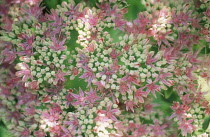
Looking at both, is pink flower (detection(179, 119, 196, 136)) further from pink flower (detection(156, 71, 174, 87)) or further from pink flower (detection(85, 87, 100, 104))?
pink flower (detection(85, 87, 100, 104))

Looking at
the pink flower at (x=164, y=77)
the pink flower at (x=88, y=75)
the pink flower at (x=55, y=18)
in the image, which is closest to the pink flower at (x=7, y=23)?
the pink flower at (x=55, y=18)

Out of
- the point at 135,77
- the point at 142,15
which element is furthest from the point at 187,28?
the point at 135,77

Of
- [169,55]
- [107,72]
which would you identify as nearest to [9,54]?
[107,72]

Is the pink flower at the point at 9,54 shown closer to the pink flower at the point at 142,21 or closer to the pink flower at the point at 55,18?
the pink flower at the point at 55,18

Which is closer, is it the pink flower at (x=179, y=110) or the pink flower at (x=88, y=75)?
the pink flower at (x=88, y=75)

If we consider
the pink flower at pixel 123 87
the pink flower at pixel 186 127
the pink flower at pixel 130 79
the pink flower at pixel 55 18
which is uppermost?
the pink flower at pixel 55 18

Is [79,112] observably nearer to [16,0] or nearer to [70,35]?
[70,35]

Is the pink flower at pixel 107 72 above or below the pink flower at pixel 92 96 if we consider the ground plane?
above
